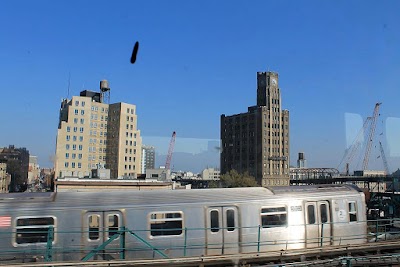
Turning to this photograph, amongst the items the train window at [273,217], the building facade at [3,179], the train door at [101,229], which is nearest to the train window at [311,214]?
the train window at [273,217]

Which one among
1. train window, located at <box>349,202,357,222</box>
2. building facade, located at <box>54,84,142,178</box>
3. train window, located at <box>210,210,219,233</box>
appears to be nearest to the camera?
train window, located at <box>210,210,219,233</box>

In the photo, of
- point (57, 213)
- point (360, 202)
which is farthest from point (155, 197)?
point (360, 202)

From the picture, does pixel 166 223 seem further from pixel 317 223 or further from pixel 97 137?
pixel 97 137

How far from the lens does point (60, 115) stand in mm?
90562

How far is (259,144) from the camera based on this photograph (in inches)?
3563

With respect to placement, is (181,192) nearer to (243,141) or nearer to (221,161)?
(243,141)

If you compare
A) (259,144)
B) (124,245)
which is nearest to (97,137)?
(259,144)

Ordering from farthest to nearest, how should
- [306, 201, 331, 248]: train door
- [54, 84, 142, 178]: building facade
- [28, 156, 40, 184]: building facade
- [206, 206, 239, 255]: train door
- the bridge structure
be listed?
[28, 156, 40, 184]: building facade → [54, 84, 142, 178]: building facade → the bridge structure → [306, 201, 331, 248]: train door → [206, 206, 239, 255]: train door

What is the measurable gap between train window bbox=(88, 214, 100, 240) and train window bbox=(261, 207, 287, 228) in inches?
178

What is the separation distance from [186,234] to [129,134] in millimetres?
85707

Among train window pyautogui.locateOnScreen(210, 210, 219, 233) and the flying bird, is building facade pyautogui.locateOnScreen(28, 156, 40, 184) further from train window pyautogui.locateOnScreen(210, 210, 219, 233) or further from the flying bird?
train window pyautogui.locateOnScreen(210, 210, 219, 233)

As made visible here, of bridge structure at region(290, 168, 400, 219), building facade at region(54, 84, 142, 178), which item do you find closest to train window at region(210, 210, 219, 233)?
bridge structure at region(290, 168, 400, 219)

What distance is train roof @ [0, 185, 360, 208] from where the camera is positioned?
977cm

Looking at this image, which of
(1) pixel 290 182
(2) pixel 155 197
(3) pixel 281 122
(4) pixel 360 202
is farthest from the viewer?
(1) pixel 290 182
